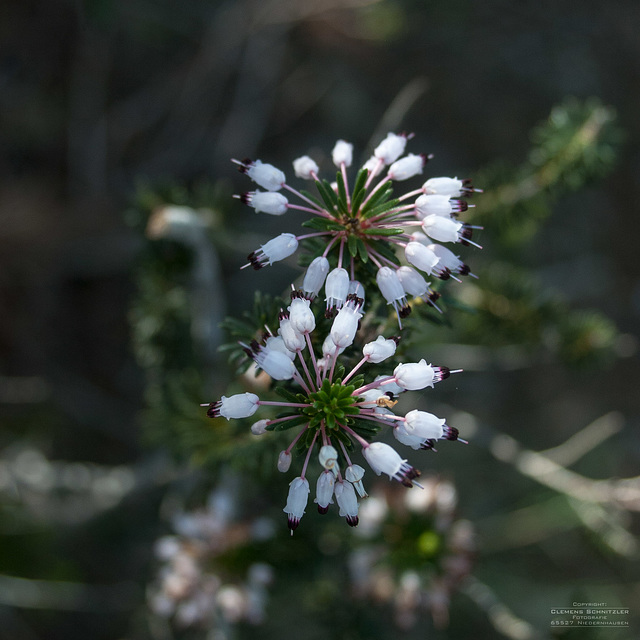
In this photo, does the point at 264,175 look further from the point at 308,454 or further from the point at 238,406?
the point at 308,454

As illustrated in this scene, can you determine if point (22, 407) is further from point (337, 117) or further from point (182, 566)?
point (337, 117)

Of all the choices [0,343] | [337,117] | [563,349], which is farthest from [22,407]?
[563,349]

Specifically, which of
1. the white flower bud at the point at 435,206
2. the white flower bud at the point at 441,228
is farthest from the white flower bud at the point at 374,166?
the white flower bud at the point at 441,228

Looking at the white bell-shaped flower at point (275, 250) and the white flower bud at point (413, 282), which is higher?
A: the white bell-shaped flower at point (275, 250)

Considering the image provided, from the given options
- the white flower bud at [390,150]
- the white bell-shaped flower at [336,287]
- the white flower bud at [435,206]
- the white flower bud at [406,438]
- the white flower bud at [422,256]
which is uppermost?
the white flower bud at [390,150]

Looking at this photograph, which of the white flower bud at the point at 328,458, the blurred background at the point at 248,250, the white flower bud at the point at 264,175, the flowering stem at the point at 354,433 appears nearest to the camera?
the white flower bud at the point at 328,458

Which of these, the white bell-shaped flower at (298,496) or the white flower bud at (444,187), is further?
the white flower bud at (444,187)

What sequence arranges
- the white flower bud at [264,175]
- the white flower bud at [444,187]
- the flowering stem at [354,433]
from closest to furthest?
the flowering stem at [354,433] → the white flower bud at [444,187] → the white flower bud at [264,175]

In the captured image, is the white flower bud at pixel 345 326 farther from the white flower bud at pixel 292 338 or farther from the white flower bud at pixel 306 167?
the white flower bud at pixel 306 167
